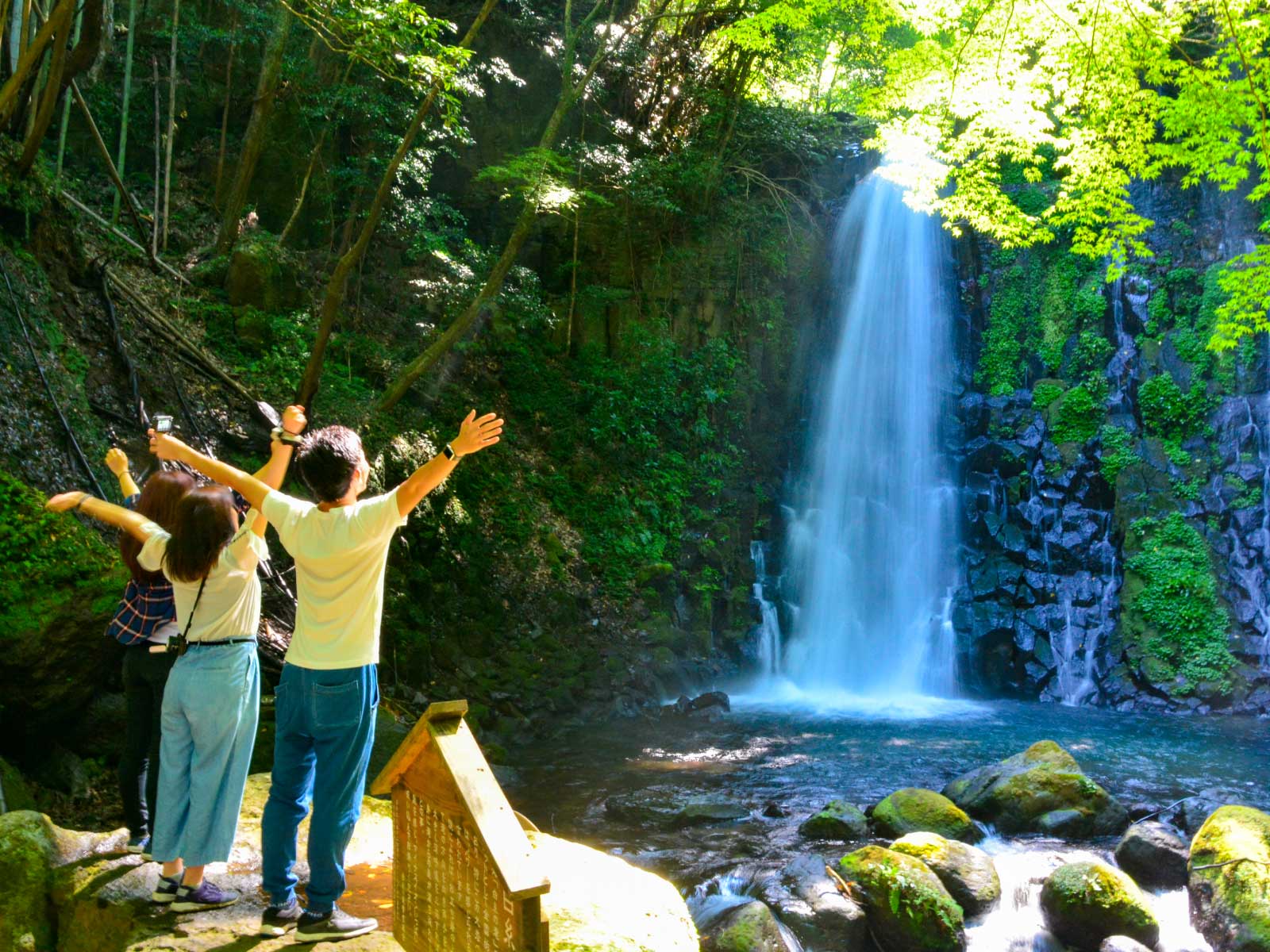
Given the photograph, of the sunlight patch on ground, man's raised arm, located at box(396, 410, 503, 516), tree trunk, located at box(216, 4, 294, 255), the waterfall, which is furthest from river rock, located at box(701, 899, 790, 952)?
tree trunk, located at box(216, 4, 294, 255)

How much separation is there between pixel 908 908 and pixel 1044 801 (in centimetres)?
246

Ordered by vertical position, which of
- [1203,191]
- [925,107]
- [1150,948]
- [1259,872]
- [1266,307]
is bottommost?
[1150,948]

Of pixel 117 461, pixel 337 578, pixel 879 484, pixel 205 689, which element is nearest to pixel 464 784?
pixel 337 578

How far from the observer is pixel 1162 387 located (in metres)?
14.8

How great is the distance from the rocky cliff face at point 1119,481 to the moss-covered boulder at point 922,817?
7.04 metres

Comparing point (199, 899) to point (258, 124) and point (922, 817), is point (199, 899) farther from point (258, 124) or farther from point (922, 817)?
point (258, 124)

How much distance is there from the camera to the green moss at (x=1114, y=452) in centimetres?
1452

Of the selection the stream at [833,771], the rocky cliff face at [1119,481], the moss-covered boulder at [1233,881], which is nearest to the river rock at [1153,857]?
the stream at [833,771]

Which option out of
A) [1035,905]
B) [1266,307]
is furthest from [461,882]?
[1266,307]

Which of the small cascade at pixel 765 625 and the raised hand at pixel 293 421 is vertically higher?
the raised hand at pixel 293 421

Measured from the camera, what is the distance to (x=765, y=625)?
13977 millimetres

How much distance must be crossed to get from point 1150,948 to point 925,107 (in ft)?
22.7

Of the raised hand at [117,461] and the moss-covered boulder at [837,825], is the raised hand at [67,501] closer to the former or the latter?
the raised hand at [117,461]

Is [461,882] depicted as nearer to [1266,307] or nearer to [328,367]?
[1266,307]
